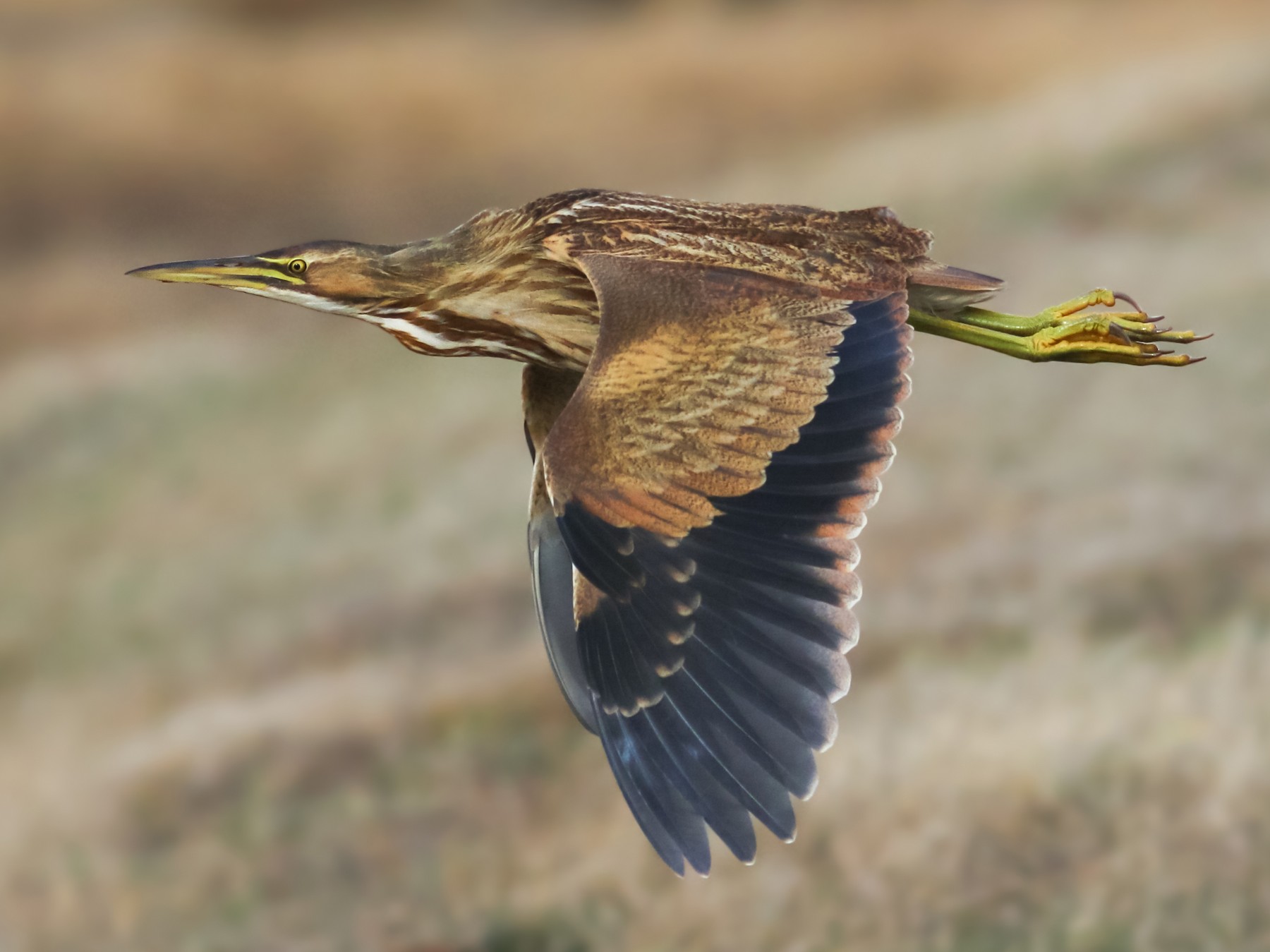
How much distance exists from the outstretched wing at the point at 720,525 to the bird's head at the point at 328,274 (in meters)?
0.42

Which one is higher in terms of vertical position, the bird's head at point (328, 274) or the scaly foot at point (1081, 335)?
the scaly foot at point (1081, 335)

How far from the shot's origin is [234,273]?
291cm

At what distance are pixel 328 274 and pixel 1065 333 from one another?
3.70 feet

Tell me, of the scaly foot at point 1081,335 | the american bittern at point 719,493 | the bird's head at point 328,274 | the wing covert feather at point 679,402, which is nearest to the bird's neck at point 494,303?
the bird's head at point 328,274

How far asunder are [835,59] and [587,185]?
2057mm

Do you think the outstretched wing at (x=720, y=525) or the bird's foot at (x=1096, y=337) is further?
the bird's foot at (x=1096, y=337)

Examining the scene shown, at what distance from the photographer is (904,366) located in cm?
256

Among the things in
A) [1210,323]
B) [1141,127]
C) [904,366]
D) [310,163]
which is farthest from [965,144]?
[904,366]

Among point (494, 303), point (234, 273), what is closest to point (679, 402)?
point (494, 303)

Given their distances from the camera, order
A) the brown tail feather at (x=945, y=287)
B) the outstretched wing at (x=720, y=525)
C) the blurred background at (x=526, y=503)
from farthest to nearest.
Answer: the blurred background at (x=526, y=503)
the brown tail feather at (x=945, y=287)
the outstretched wing at (x=720, y=525)

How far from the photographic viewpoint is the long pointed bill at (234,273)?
2873 millimetres

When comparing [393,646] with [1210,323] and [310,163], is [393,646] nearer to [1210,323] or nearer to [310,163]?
[1210,323]

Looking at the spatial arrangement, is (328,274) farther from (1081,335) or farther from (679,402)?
(1081,335)

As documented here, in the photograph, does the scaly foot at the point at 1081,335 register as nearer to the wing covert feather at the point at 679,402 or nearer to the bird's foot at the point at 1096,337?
the bird's foot at the point at 1096,337
